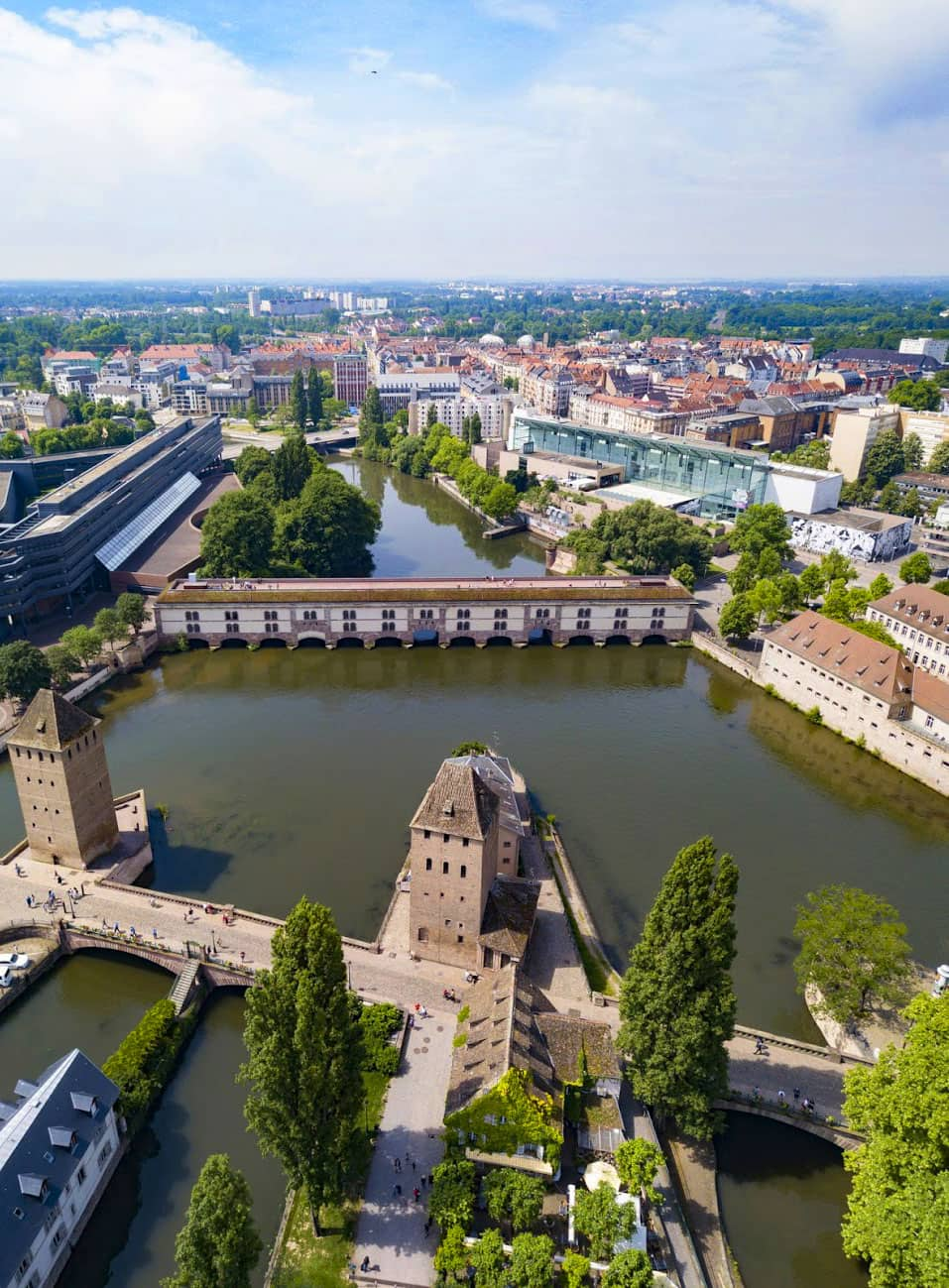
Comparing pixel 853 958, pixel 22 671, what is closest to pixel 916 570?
pixel 853 958

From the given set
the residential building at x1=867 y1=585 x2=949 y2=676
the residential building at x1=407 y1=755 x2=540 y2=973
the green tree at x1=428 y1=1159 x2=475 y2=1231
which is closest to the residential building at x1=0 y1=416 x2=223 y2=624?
the residential building at x1=407 y1=755 x2=540 y2=973

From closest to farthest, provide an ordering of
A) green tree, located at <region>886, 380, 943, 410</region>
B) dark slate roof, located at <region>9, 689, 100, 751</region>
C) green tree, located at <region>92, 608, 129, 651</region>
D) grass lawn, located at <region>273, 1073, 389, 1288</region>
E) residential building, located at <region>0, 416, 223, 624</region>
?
1. grass lawn, located at <region>273, 1073, 389, 1288</region>
2. dark slate roof, located at <region>9, 689, 100, 751</region>
3. green tree, located at <region>92, 608, 129, 651</region>
4. residential building, located at <region>0, 416, 223, 624</region>
5. green tree, located at <region>886, 380, 943, 410</region>

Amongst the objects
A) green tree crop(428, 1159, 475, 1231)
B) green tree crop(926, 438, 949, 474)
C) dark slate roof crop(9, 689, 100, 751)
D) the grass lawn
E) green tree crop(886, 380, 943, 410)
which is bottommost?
the grass lawn

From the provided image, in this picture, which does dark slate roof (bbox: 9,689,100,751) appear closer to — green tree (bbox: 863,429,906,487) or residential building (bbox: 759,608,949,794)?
residential building (bbox: 759,608,949,794)

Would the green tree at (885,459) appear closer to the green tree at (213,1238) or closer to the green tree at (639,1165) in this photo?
the green tree at (639,1165)

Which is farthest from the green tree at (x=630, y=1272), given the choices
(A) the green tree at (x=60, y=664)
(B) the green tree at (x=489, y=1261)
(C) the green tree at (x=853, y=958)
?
(A) the green tree at (x=60, y=664)
